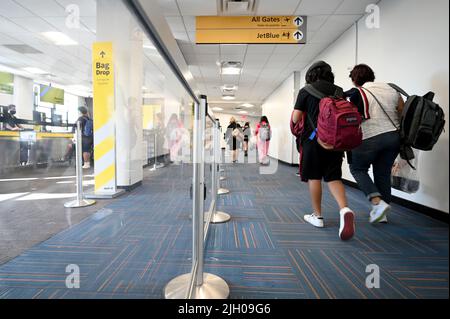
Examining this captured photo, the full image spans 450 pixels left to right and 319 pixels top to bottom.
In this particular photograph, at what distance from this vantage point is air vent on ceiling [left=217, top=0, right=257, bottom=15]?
2930 millimetres

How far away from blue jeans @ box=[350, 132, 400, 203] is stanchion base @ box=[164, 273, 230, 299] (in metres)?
1.06

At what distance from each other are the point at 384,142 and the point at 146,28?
4.20 ft

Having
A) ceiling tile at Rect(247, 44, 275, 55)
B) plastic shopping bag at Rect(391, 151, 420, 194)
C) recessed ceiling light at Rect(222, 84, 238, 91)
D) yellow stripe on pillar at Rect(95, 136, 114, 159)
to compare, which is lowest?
plastic shopping bag at Rect(391, 151, 420, 194)

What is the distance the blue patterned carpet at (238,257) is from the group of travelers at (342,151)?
0.19 meters

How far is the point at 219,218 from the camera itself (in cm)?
198

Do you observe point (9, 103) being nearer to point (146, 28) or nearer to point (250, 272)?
point (146, 28)

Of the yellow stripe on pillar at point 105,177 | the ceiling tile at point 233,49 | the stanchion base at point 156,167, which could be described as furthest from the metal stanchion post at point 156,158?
the ceiling tile at point 233,49

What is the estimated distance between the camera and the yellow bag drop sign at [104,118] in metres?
1.90

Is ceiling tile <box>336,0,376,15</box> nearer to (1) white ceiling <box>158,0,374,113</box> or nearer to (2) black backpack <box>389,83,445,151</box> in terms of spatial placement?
(1) white ceiling <box>158,0,374,113</box>

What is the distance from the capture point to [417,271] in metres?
1.13

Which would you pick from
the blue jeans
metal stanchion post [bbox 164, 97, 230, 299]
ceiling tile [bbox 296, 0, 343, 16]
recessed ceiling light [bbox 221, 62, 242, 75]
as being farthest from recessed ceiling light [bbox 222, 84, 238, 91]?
metal stanchion post [bbox 164, 97, 230, 299]

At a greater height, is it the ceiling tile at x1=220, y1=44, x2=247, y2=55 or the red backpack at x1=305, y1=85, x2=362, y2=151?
the ceiling tile at x1=220, y1=44, x2=247, y2=55

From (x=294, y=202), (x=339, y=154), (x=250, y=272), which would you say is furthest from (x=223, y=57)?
(x=250, y=272)

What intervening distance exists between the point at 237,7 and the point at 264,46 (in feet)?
4.43
